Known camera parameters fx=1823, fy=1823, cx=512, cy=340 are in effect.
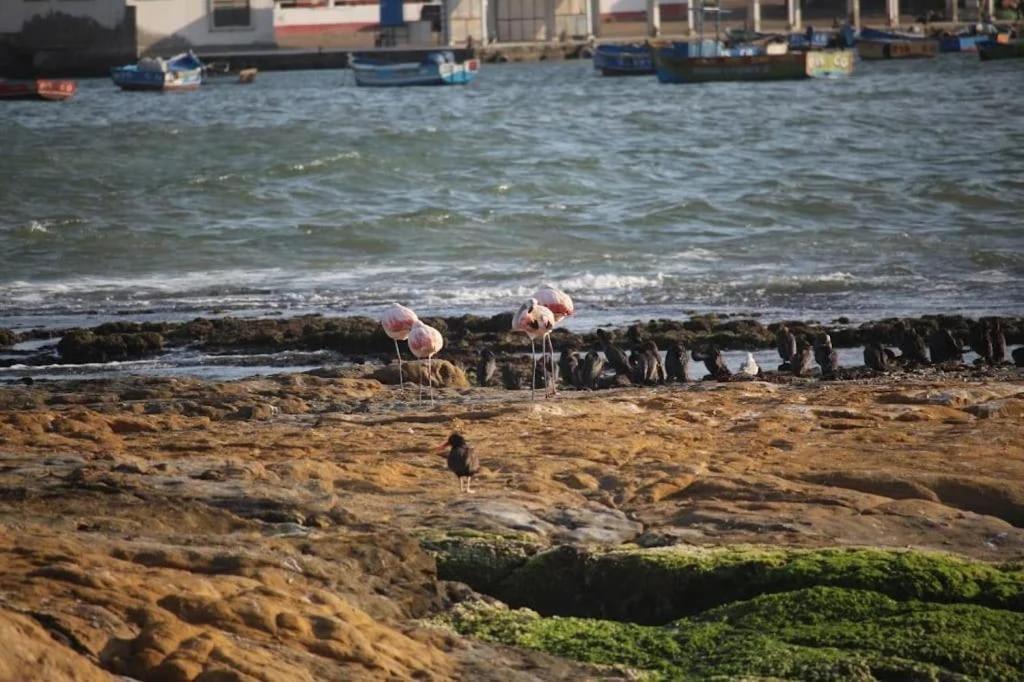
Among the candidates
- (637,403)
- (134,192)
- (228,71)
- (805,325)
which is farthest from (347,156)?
(228,71)

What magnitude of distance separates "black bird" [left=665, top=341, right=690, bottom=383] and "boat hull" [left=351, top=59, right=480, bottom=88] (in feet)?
215

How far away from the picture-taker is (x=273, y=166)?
39.0m

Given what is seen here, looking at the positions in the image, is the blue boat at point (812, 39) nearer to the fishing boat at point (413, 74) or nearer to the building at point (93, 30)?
the fishing boat at point (413, 74)

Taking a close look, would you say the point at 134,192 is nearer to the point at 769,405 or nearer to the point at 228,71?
the point at 769,405

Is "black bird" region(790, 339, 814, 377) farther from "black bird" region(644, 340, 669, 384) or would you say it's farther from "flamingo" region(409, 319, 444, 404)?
"flamingo" region(409, 319, 444, 404)

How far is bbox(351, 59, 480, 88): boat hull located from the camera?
263ft

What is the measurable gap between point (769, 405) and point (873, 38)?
8128 cm

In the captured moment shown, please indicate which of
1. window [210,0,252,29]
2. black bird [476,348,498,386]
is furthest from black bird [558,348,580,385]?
window [210,0,252,29]

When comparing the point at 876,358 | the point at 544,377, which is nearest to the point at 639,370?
the point at 544,377

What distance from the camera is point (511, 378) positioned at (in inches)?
604

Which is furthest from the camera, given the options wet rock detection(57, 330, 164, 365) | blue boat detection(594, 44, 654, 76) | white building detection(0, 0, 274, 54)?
white building detection(0, 0, 274, 54)

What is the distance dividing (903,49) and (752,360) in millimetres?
76480

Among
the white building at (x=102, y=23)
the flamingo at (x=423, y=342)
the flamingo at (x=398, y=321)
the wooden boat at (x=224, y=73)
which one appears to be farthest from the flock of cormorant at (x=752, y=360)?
the white building at (x=102, y=23)

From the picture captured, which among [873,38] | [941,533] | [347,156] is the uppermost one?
[873,38]
